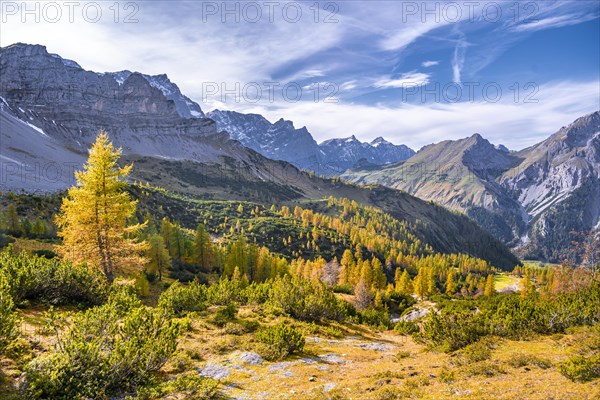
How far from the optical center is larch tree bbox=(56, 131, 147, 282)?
79.9 feet

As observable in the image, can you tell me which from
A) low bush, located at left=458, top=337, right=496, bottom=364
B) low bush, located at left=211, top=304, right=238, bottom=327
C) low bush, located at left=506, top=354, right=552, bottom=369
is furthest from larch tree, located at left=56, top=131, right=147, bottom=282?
low bush, located at left=506, top=354, right=552, bottom=369

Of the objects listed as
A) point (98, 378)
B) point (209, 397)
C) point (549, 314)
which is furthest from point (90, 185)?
point (549, 314)

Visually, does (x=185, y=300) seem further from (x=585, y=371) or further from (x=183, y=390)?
(x=585, y=371)

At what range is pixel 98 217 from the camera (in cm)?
2481

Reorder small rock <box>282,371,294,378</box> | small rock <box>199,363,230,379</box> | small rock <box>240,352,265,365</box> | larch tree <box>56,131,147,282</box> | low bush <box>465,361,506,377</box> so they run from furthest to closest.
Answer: larch tree <box>56,131,147,282</box>, small rock <box>240,352,265,365</box>, small rock <box>282,371,294,378</box>, small rock <box>199,363,230,379</box>, low bush <box>465,361,506,377</box>

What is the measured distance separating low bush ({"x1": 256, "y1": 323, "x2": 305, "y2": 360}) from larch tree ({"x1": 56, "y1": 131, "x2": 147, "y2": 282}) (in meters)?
15.2

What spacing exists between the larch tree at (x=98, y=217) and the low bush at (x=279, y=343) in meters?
15.2

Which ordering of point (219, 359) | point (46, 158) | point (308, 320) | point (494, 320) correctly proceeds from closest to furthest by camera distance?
point (219, 359)
point (494, 320)
point (308, 320)
point (46, 158)

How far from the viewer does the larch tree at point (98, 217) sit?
958 inches

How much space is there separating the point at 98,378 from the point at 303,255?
133311mm

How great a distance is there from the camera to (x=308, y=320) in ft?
79.2

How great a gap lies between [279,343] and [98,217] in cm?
1774

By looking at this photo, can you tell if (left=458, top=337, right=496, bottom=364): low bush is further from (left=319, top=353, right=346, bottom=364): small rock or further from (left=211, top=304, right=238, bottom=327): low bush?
(left=211, top=304, right=238, bottom=327): low bush

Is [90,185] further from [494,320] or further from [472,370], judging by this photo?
[494,320]
